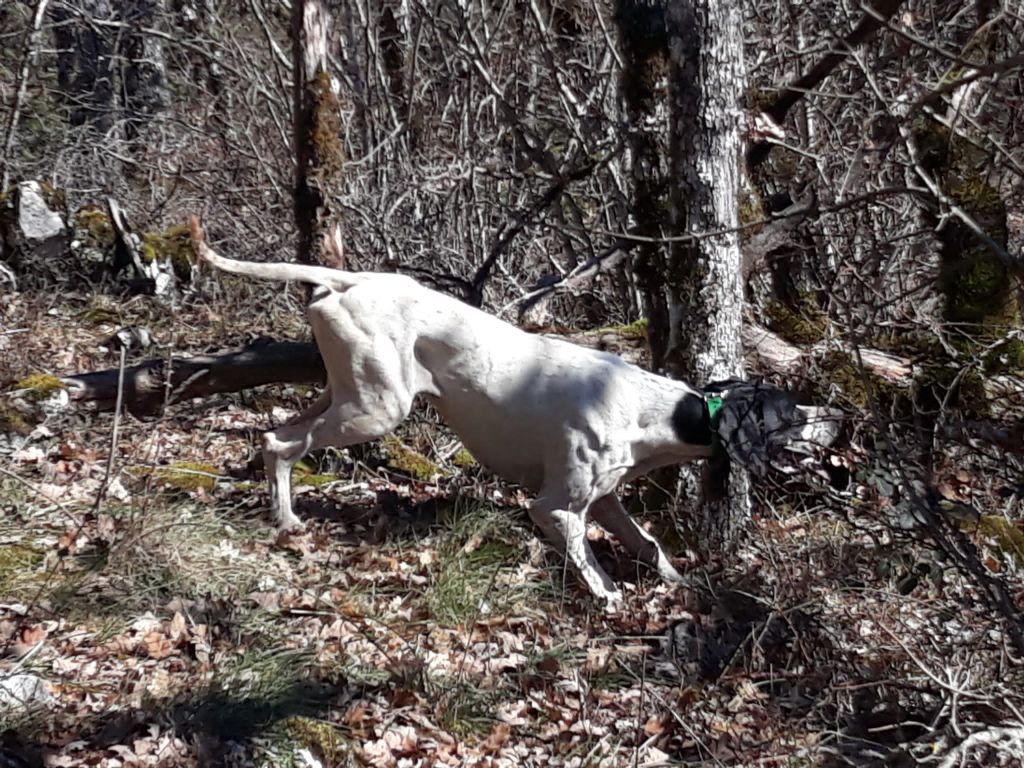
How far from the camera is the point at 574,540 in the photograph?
563cm

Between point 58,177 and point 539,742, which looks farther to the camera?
point 58,177

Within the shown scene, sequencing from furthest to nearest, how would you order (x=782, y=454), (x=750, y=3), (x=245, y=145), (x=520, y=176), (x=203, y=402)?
(x=245, y=145) < (x=750, y=3) < (x=520, y=176) < (x=203, y=402) < (x=782, y=454)

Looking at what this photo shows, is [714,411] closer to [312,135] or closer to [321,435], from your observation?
[321,435]

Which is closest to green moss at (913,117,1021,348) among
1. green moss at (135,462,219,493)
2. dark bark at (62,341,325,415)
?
dark bark at (62,341,325,415)

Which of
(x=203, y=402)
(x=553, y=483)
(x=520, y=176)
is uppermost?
(x=520, y=176)

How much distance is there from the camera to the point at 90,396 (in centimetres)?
680

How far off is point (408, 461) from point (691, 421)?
2.26 meters

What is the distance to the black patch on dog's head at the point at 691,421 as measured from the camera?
5590 mm

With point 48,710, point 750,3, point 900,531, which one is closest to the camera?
point 48,710

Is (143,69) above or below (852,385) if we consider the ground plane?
above

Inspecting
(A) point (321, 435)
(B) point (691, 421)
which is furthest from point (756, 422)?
(A) point (321, 435)

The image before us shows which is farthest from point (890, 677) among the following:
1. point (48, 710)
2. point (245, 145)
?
point (245, 145)

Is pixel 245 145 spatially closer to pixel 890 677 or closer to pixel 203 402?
pixel 203 402

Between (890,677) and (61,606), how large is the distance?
11.3 feet
